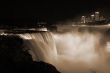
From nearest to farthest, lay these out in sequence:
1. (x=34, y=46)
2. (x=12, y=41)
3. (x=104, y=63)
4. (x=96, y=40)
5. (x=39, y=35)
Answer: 1. (x=12, y=41)
2. (x=34, y=46)
3. (x=39, y=35)
4. (x=104, y=63)
5. (x=96, y=40)

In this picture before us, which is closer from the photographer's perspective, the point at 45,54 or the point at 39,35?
the point at 45,54

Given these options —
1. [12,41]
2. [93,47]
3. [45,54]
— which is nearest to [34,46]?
[45,54]

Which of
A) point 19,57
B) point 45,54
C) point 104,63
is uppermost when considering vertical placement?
point 19,57

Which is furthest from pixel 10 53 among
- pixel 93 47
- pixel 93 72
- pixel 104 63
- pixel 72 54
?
pixel 93 47

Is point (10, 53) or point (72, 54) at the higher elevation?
point (10, 53)

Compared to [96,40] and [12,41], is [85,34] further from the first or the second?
[12,41]

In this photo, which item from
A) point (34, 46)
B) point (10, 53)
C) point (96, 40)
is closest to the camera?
point (10, 53)
